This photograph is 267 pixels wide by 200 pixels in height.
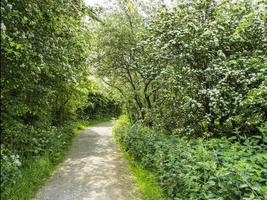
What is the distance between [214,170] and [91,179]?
4897 mm

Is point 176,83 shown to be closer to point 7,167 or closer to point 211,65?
point 211,65

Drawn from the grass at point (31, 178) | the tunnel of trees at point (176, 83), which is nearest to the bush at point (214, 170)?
the tunnel of trees at point (176, 83)

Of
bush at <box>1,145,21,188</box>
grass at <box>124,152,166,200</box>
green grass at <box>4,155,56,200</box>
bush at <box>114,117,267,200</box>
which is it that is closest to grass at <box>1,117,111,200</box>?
green grass at <box>4,155,56,200</box>

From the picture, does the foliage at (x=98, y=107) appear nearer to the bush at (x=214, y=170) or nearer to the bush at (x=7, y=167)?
the bush at (x=214, y=170)

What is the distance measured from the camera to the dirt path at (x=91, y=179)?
771 cm

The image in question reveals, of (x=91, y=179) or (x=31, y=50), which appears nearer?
(x=31, y=50)

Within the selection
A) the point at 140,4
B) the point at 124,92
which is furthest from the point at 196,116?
the point at 124,92

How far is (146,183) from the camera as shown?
842cm

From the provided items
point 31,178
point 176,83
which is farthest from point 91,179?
point 176,83

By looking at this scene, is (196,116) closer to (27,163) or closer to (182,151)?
(182,151)

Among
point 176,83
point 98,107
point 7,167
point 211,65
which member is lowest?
point 7,167

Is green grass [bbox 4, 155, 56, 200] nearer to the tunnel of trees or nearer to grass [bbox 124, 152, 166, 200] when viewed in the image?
the tunnel of trees

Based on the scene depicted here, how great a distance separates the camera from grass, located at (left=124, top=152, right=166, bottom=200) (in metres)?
7.36

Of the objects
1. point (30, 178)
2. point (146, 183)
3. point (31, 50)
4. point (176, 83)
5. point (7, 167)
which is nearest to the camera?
point (7, 167)
